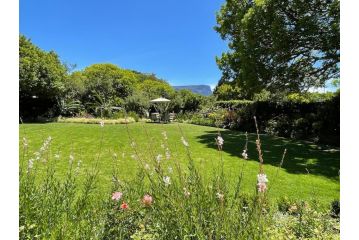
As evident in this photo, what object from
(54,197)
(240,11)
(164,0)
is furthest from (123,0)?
(54,197)

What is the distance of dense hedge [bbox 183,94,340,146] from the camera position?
502 inches

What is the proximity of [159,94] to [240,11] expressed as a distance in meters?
18.1

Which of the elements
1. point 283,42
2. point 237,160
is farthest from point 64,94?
point 237,160

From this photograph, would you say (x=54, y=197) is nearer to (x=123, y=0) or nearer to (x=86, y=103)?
(x=123, y=0)

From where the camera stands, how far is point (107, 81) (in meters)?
25.1

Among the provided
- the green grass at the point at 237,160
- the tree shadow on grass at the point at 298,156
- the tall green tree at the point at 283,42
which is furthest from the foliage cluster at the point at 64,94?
the tree shadow on grass at the point at 298,156

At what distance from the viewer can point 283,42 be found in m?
10.9

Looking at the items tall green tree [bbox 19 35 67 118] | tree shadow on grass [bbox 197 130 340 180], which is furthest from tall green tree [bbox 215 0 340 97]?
tall green tree [bbox 19 35 67 118]

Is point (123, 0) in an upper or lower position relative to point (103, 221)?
upper

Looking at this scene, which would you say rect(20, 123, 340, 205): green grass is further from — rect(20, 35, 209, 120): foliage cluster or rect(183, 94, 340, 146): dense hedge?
rect(20, 35, 209, 120): foliage cluster

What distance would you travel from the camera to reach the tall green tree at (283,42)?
10.6 metres

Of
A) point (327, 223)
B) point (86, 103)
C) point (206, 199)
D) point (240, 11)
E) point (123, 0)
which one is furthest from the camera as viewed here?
point (86, 103)

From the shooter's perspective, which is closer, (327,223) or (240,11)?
(327,223)
